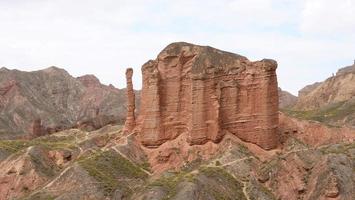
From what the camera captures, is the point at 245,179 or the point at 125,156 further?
the point at 125,156

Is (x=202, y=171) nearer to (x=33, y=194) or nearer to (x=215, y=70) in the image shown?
(x=215, y=70)

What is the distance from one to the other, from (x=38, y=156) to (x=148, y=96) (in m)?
16.5

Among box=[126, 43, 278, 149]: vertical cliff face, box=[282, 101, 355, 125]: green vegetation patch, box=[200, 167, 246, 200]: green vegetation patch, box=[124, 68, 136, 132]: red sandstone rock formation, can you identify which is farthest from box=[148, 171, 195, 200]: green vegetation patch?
box=[282, 101, 355, 125]: green vegetation patch

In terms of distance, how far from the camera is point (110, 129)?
104125 mm

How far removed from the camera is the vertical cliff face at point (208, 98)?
84.6m

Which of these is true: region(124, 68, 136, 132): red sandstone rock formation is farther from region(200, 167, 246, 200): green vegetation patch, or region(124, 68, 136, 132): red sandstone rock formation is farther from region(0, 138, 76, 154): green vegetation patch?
region(200, 167, 246, 200): green vegetation patch

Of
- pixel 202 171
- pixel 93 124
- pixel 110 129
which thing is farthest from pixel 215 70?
pixel 93 124

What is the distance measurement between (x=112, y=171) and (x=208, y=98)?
1451cm

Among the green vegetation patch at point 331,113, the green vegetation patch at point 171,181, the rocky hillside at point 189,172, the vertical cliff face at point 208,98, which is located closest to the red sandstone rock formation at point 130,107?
the rocky hillside at point 189,172

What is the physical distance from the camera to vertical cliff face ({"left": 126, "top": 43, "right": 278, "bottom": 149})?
278 ft

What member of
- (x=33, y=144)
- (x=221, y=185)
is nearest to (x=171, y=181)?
(x=221, y=185)

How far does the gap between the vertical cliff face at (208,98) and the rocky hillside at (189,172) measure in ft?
6.30

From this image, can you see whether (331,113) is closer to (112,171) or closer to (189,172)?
(189,172)

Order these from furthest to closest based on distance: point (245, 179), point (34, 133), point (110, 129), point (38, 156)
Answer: point (34, 133), point (110, 129), point (38, 156), point (245, 179)
